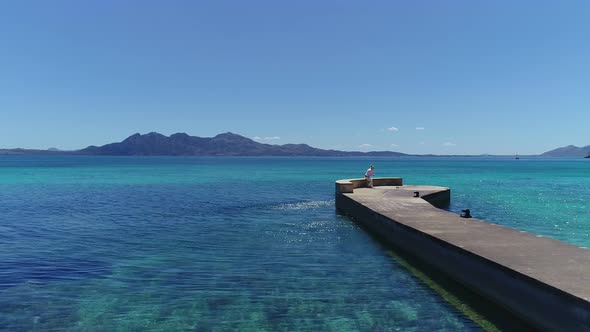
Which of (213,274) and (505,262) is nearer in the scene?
(505,262)

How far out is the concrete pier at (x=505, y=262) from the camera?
762 cm

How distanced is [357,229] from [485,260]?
35.7 ft

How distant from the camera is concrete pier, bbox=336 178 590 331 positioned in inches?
300

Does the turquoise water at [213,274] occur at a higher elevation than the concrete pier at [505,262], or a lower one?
lower

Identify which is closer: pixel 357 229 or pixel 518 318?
pixel 518 318

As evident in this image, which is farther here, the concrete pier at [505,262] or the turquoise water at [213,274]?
the turquoise water at [213,274]

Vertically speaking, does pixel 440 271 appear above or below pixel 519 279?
below

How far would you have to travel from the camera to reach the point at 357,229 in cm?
2077

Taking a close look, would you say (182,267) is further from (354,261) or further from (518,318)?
(518,318)

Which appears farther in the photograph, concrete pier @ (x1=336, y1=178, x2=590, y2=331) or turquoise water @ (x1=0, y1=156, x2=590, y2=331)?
turquoise water @ (x1=0, y1=156, x2=590, y2=331)

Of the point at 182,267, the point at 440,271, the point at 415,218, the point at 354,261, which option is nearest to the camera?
the point at 440,271

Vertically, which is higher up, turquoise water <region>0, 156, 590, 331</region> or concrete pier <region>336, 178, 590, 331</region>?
concrete pier <region>336, 178, 590, 331</region>

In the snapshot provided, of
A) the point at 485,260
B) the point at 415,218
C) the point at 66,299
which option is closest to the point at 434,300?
the point at 485,260

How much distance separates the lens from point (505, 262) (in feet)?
31.3
